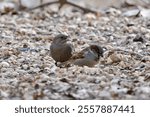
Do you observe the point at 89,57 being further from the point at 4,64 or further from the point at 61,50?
the point at 4,64

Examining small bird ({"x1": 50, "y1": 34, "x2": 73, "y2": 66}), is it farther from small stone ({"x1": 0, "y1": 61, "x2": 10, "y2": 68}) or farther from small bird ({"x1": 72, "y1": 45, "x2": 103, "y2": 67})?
small stone ({"x1": 0, "y1": 61, "x2": 10, "y2": 68})

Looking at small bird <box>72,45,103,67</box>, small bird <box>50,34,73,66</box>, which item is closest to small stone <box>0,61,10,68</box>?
small bird <box>50,34,73,66</box>

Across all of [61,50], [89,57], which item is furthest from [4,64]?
[89,57]

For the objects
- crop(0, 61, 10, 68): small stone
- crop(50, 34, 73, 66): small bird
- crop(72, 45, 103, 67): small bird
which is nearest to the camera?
crop(72, 45, 103, 67): small bird

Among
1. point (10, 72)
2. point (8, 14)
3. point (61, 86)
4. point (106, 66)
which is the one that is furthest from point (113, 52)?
point (8, 14)

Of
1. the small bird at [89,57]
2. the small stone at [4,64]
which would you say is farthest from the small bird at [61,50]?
the small stone at [4,64]

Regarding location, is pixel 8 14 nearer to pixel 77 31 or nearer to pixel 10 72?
pixel 77 31

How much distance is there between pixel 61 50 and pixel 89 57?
0.28 m

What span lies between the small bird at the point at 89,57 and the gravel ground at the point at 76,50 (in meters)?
0.08

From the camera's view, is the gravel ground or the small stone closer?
the gravel ground

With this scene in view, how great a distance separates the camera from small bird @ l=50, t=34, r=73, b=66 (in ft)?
18.0

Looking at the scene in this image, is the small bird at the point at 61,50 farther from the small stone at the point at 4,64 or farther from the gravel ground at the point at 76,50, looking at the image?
the small stone at the point at 4,64

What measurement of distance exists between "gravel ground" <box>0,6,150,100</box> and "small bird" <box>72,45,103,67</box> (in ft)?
0.26

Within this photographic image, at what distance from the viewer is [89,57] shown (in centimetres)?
535
